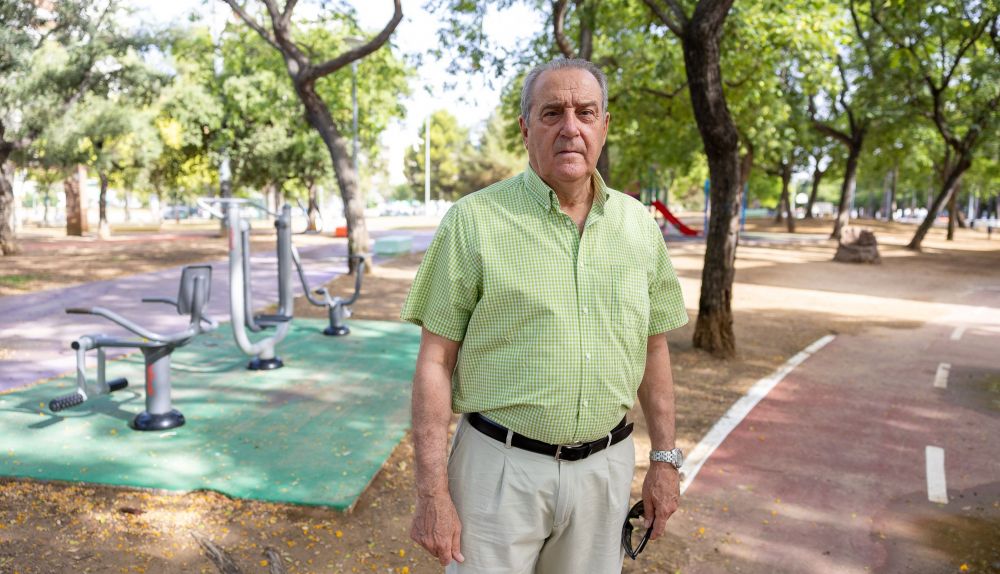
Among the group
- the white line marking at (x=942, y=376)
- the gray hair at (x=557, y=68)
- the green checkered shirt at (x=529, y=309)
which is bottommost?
the white line marking at (x=942, y=376)

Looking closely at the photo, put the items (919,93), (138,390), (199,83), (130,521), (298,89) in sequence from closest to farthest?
(130,521)
(138,390)
(298,89)
(919,93)
(199,83)

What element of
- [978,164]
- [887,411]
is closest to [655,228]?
[887,411]

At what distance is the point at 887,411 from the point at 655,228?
5470 millimetres

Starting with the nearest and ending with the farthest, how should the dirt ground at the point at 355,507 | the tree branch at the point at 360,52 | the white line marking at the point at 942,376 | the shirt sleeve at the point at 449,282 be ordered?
the shirt sleeve at the point at 449,282
the dirt ground at the point at 355,507
the white line marking at the point at 942,376
the tree branch at the point at 360,52

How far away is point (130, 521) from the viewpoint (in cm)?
406

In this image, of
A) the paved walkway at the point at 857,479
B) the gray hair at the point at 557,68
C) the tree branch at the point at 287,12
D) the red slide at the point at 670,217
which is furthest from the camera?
the red slide at the point at 670,217

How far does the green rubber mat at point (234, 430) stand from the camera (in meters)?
4.65

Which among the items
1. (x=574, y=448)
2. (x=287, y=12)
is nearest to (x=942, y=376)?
(x=574, y=448)

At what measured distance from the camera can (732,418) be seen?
21.3 feet

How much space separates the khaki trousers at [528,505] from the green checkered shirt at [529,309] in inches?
3.3

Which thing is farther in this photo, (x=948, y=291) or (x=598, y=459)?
(x=948, y=291)

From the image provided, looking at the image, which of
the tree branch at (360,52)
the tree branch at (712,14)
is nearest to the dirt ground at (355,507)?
the tree branch at (712,14)

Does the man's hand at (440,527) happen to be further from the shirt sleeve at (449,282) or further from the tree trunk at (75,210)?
the tree trunk at (75,210)

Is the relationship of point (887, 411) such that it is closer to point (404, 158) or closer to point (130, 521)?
point (130, 521)
